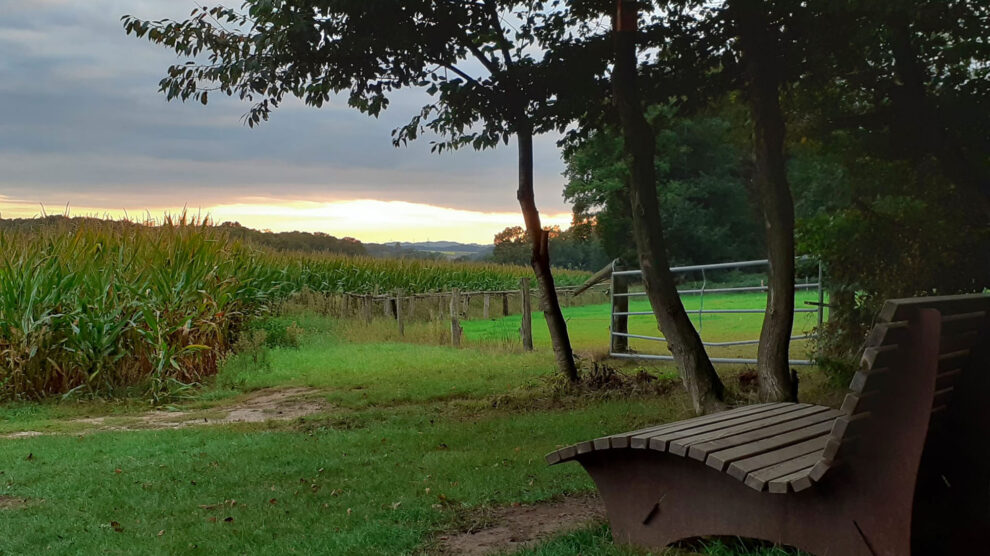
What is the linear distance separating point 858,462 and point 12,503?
540 centimetres

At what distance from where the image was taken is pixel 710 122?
143 ft

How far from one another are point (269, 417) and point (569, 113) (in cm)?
510

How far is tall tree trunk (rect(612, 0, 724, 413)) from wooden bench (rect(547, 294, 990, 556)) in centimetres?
368

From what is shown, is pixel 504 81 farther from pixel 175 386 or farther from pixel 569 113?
pixel 175 386

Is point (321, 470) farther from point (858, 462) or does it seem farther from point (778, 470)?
point (858, 462)

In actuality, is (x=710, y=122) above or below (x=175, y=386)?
above

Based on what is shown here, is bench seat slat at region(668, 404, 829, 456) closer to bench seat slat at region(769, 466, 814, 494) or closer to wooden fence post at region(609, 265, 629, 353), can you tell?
bench seat slat at region(769, 466, 814, 494)

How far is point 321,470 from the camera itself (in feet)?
21.2

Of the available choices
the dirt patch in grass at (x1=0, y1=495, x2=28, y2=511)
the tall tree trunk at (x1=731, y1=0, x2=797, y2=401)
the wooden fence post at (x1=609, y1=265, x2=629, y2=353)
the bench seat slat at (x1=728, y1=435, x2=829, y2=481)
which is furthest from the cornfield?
the bench seat slat at (x1=728, y1=435, x2=829, y2=481)

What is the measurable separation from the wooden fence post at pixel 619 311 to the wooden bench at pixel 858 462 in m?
9.98

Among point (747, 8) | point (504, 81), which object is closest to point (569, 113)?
point (504, 81)

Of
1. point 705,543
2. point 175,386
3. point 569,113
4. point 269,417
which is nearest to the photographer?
point 705,543

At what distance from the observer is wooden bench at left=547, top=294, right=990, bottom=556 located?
309cm

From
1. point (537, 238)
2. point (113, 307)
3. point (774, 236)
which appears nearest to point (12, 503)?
point (113, 307)
